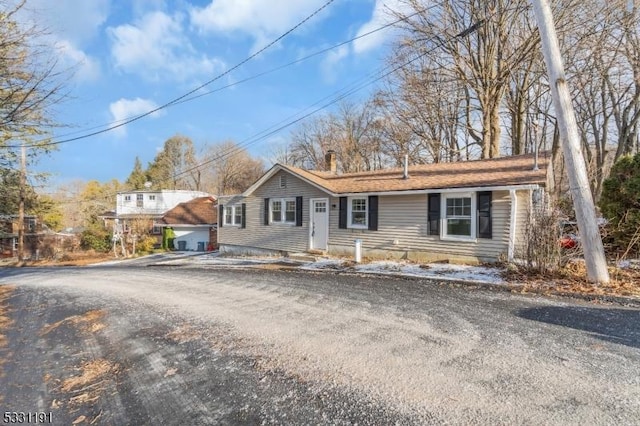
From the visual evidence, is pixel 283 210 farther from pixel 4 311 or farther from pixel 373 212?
pixel 4 311

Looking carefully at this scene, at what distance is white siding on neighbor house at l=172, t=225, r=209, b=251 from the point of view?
30172 mm

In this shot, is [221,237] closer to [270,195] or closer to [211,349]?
[270,195]

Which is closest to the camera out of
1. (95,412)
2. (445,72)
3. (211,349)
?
(95,412)

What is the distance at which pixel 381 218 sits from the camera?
44.7 ft

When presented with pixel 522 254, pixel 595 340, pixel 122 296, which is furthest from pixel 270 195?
pixel 595 340

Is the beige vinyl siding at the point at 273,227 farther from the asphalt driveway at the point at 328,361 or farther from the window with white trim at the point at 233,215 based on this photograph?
the asphalt driveway at the point at 328,361

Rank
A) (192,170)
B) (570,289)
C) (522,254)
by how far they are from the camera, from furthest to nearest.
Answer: (192,170), (522,254), (570,289)

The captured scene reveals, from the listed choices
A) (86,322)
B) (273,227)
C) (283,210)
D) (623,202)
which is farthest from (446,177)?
(86,322)

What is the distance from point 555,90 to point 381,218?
703 cm

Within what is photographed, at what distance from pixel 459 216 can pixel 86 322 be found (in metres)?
10.1

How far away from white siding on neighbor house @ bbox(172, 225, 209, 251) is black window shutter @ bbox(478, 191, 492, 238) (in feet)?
77.4

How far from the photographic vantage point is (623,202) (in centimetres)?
1068

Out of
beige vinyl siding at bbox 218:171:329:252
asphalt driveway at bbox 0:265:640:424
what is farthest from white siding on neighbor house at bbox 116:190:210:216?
asphalt driveway at bbox 0:265:640:424

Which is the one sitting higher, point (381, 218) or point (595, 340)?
point (381, 218)
